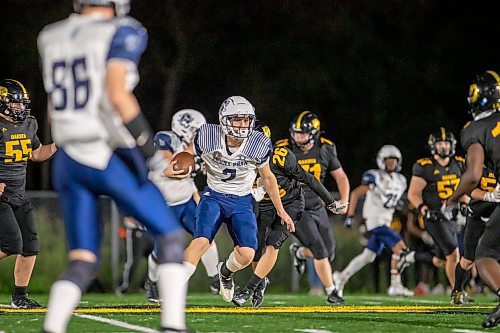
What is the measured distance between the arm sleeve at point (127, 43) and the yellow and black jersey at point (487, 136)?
8.35 feet

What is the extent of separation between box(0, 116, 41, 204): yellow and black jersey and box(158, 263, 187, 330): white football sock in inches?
154

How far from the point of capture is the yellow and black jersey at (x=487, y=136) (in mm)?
6762

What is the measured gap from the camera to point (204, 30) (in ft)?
76.3

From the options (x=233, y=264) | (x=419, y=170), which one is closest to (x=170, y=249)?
(x=233, y=264)

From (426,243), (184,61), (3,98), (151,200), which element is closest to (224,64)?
(184,61)

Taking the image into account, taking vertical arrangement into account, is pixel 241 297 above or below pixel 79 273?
below

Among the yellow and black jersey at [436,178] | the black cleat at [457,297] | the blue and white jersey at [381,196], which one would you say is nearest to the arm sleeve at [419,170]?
the yellow and black jersey at [436,178]

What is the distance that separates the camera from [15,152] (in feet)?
29.1

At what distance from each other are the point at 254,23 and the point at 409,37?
3303mm

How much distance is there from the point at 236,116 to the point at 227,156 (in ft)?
0.98

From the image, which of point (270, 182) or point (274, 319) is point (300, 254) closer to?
point (270, 182)

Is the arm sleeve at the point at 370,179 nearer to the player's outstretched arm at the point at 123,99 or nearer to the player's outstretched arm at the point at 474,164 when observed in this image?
the player's outstretched arm at the point at 474,164

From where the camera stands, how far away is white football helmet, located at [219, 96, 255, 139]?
8055mm

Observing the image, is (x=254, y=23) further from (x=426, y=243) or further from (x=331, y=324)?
(x=331, y=324)
